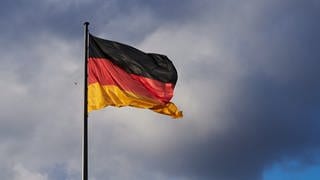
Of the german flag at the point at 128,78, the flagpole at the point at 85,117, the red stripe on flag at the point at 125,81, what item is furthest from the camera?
the red stripe on flag at the point at 125,81

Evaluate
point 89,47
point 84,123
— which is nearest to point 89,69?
point 89,47

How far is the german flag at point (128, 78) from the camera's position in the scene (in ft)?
139

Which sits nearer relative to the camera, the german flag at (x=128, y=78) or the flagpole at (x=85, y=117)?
the flagpole at (x=85, y=117)

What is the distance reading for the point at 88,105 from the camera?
41781mm

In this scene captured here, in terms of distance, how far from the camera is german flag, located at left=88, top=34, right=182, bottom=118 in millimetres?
42456

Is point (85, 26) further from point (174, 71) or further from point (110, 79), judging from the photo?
point (174, 71)

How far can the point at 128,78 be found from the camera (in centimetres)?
4434

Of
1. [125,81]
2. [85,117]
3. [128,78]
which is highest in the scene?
[128,78]

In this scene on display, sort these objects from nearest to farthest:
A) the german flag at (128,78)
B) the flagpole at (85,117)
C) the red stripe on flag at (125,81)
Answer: the flagpole at (85,117) < the german flag at (128,78) < the red stripe on flag at (125,81)

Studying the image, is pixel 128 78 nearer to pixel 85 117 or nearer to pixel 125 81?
pixel 125 81

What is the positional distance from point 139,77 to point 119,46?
202 centimetres

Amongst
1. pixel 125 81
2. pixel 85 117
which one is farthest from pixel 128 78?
pixel 85 117

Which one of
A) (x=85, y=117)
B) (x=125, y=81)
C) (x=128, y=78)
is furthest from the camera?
(x=128, y=78)

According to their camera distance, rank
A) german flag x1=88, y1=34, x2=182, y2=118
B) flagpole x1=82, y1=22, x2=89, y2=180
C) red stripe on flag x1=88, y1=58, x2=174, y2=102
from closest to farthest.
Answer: flagpole x1=82, y1=22, x2=89, y2=180 → german flag x1=88, y1=34, x2=182, y2=118 → red stripe on flag x1=88, y1=58, x2=174, y2=102
